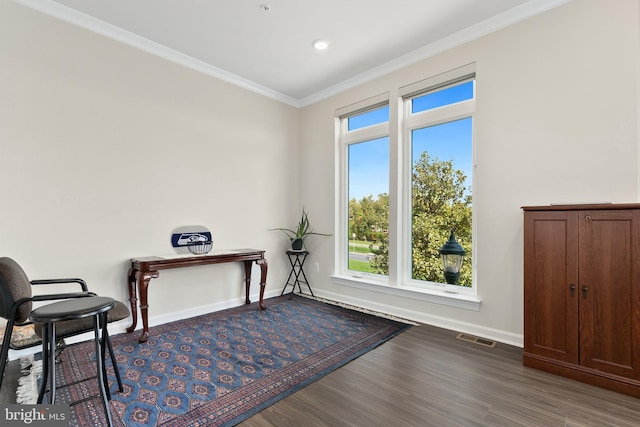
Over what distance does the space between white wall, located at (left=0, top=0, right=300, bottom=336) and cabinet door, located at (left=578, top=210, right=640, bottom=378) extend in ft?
11.4

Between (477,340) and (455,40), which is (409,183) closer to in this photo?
(455,40)

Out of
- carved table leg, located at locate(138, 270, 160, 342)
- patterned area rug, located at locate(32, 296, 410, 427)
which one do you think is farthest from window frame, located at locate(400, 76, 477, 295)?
carved table leg, located at locate(138, 270, 160, 342)

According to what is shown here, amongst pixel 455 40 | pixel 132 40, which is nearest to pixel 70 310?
pixel 132 40

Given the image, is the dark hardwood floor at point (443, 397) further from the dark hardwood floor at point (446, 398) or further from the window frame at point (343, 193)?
the window frame at point (343, 193)

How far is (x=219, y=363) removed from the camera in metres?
2.45

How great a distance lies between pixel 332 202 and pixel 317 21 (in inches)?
88.3

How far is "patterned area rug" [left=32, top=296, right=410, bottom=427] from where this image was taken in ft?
6.07

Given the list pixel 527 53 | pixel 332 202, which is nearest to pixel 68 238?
pixel 332 202

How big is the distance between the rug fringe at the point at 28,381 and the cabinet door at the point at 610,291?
11.9ft

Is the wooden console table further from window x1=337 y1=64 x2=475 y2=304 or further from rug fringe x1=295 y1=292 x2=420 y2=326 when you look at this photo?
window x1=337 y1=64 x2=475 y2=304

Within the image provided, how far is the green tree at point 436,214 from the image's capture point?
3280mm

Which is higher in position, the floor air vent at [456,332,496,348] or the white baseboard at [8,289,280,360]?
the white baseboard at [8,289,280,360]

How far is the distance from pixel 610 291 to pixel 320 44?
3263mm

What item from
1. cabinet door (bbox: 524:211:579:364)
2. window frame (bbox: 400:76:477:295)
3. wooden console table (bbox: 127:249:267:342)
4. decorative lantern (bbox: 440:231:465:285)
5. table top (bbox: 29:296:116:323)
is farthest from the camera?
decorative lantern (bbox: 440:231:465:285)
